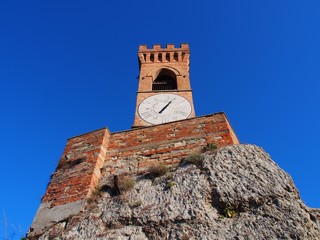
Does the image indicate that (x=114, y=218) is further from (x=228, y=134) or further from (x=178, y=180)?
(x=228, y=134)

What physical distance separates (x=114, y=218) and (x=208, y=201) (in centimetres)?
151

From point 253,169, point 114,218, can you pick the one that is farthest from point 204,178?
point 114,218

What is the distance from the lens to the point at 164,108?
1252cm

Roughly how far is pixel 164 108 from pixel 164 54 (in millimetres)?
6512

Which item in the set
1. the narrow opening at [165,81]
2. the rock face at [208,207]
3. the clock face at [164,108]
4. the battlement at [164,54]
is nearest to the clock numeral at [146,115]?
the clock face at [164,108]

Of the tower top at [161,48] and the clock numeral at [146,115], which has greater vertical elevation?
the tower top at [161,48]

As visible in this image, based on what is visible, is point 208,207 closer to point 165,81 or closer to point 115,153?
point 115,153

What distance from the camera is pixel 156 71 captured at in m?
16.8

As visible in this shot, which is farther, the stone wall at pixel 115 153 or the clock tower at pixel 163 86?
the clock tower at pixel 163 86

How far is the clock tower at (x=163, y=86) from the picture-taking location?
12.2 meters

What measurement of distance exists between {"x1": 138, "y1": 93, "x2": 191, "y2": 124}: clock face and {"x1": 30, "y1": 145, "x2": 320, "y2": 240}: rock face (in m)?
6.31

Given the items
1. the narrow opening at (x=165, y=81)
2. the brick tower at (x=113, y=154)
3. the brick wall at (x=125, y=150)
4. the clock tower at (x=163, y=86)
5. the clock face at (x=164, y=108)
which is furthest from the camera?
the narrow opening at (x=165, y=81)

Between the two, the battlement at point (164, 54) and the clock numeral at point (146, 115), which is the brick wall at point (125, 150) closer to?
the clock numeral at point (146, 115)

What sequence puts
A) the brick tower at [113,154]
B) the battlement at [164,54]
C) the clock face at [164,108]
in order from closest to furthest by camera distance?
the brick tower at [113,154] < the clock face at [164,108] < the battlement at [164,54]
